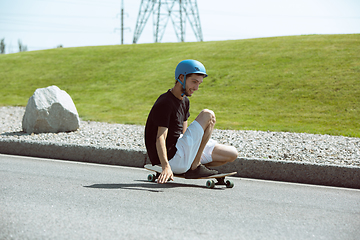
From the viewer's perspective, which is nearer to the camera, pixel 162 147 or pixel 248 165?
pixel 162 147

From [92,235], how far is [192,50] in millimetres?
24760

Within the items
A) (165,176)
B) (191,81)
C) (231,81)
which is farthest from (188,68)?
(231,81)

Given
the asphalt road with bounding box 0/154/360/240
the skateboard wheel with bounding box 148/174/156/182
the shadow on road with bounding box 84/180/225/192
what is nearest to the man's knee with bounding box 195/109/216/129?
the asphalt road with bounding box 0/154/360/240

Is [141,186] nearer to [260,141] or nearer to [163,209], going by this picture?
[163,209]

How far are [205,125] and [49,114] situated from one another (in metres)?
6.17

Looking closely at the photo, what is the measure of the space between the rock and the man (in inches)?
218

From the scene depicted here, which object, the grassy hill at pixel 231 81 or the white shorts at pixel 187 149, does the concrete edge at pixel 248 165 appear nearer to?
the white shorts at pixel 187 149

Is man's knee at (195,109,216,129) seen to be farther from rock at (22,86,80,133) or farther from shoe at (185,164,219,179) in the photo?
rock at (22,86,80,133)

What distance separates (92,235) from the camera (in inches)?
127

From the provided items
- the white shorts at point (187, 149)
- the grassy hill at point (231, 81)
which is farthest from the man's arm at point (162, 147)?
the grassy hill at point (231, 81)

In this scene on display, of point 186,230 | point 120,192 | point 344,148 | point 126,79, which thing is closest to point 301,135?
point 344,148

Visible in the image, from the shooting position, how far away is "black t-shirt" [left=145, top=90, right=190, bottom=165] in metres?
4.69

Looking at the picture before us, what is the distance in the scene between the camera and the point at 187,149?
4.80 m

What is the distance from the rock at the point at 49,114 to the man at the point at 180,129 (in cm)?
554
